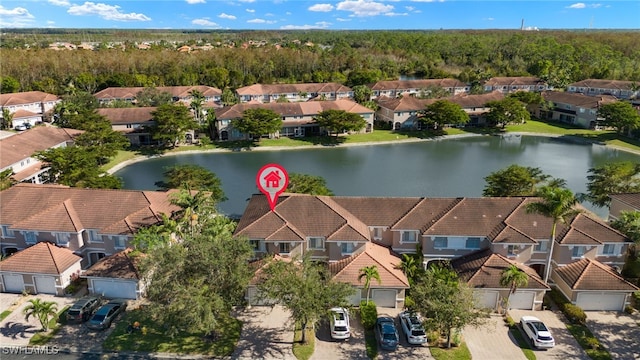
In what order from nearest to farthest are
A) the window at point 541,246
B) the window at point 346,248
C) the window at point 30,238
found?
the window at point 541,246 < the window at point 346,248 < the window at point 30,238

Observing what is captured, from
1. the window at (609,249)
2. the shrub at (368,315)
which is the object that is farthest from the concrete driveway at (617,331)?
the shrub at (368,315)

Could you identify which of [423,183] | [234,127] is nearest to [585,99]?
[423,183]

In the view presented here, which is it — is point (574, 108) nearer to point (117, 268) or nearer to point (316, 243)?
point (316, 243)

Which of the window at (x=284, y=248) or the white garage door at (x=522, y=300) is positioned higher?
the window at (x=284, y=248)

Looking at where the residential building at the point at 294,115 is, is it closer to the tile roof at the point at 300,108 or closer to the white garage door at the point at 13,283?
the tile roof at the point at 300,108

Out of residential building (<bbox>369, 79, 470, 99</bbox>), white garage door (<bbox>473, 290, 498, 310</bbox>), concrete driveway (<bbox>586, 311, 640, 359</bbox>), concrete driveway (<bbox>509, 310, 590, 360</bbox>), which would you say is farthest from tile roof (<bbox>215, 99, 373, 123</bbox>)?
concrete driveway (<bbox>586, 311, 640, 359</bbox>)

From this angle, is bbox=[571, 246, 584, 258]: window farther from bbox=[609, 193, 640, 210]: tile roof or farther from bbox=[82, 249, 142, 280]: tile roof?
bbox=[82, 249, 142, 280]: tile roof
